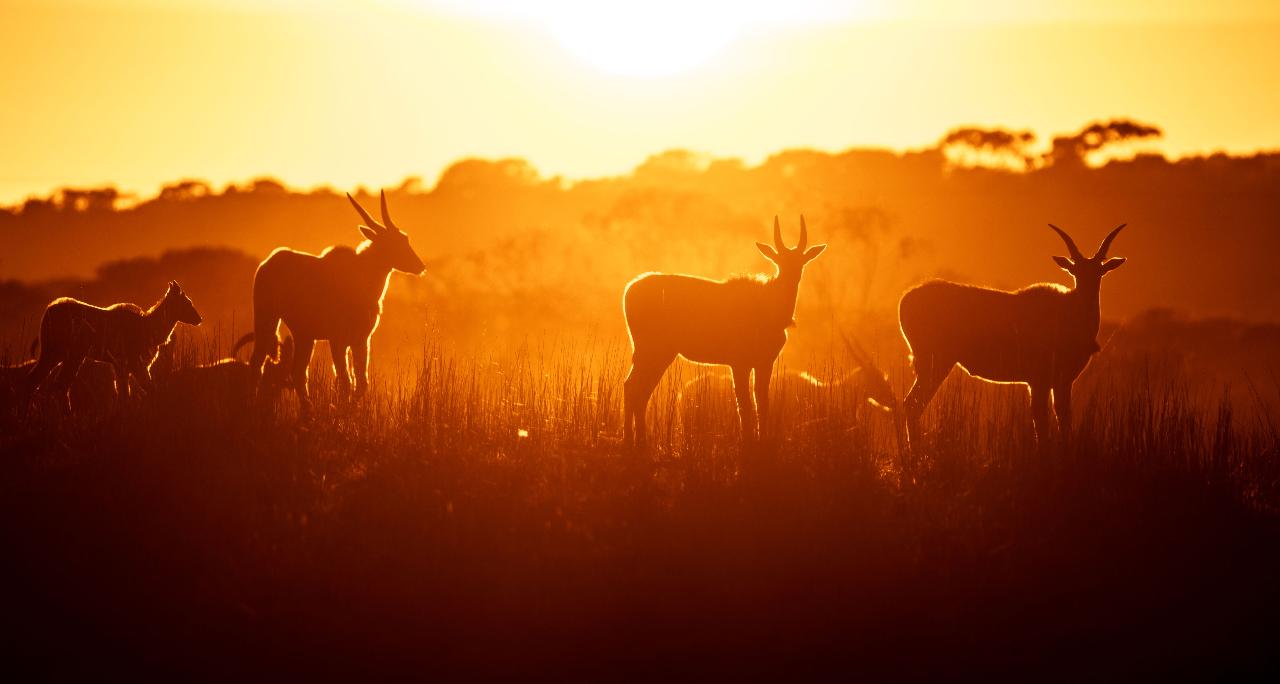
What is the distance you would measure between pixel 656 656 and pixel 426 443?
2969mm

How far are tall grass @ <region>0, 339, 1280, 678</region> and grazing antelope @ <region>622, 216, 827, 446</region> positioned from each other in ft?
1.23

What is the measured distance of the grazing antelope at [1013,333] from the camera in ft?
36.8

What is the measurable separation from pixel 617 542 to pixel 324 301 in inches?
175

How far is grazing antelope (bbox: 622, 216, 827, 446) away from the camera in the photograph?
35.4ft

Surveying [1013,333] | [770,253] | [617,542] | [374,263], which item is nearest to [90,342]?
[374,263]

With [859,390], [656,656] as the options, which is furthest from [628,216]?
[656,656]

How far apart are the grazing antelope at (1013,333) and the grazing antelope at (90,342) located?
6406mm

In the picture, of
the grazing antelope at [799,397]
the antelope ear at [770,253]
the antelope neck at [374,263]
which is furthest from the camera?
the antelope neck at [374,263]

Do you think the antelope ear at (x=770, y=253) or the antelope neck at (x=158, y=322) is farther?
the antelope neck at (x=158, y=322)

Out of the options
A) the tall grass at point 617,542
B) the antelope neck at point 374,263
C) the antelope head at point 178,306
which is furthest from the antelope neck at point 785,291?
the antelope head at point 178,306

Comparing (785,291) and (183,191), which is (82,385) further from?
(183,191)

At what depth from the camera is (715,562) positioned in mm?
8844

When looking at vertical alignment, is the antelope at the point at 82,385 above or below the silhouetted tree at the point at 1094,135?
below

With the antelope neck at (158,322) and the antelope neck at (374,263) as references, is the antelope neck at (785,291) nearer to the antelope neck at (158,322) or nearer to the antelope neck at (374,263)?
the antelope neck at (374,263)
